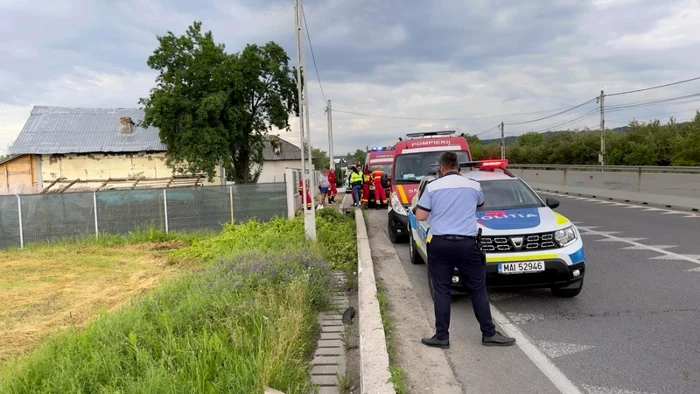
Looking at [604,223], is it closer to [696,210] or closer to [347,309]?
[696,210]

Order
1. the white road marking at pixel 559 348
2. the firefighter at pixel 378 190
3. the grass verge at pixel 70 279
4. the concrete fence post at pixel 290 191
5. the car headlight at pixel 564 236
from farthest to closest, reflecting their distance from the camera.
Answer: the firefighter at pixel 378 190 < the concrete fence post at pixel 290 191 < the grass verge at pixel 70 279 < the car headlight at pixel 564 236 < the white road marking at pixel 559 348

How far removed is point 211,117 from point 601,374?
2970 cm

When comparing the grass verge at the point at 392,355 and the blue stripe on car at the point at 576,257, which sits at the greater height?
the blue stripe on car at the point at 576,257

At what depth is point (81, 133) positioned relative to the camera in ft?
127

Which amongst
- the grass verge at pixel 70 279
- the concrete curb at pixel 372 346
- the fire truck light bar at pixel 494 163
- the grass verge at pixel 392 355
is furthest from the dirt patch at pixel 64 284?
the fire truck light bar at pixel 494 163

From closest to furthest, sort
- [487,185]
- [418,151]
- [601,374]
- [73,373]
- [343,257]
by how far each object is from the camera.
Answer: [73,373], [601,374], [487,185], [343,257], [418,151]

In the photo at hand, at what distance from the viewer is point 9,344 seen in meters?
5.75

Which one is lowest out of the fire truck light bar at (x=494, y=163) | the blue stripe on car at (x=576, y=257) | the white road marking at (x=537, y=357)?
the white road marking at (x=537, y=357)

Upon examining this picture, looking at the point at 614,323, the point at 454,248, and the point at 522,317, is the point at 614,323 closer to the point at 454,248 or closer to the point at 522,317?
the point at 522,317

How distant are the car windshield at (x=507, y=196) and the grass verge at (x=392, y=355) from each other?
198cm

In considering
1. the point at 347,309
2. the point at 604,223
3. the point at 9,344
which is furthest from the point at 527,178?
the point at 9,344

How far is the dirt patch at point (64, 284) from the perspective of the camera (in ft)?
20.9

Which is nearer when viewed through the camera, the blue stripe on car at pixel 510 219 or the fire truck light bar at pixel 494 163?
the blue stripe on car at pixel 510 219

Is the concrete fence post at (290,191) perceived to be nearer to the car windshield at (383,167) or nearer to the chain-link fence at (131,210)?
the chain-link fence at (131,210)
